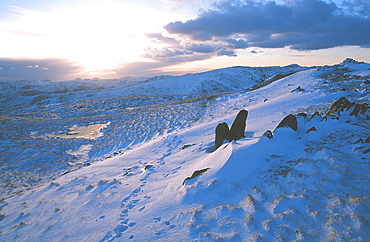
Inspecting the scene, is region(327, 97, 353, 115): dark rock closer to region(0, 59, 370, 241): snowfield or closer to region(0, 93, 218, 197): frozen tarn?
region(0, 59, 370, 241): snowfield

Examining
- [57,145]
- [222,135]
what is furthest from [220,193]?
[57,145]

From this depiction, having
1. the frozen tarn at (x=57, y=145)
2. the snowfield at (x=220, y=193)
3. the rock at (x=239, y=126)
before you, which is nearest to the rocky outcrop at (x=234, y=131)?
the rock at (x=239, y=126)

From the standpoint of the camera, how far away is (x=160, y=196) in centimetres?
491

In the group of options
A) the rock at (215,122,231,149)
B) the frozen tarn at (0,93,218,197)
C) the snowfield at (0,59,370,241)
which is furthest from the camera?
the frozen tarn at (0,93,218,197)

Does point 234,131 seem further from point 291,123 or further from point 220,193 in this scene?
point 220,193

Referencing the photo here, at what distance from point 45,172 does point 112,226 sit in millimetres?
7145

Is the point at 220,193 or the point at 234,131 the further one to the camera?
the point at 234,131

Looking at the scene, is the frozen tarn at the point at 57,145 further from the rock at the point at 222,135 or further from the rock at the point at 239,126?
the rock at the point at 239,126

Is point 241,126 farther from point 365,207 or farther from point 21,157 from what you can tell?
point 21,157

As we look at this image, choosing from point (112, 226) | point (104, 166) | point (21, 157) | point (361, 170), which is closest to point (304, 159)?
point (361, 170)

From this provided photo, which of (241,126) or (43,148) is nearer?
(241,126)

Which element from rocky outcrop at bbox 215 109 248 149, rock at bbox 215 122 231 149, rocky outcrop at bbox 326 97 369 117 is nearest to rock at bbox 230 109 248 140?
rocky outcrop at bbox 215 109 248 149

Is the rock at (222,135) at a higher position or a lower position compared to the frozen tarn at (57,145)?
higher

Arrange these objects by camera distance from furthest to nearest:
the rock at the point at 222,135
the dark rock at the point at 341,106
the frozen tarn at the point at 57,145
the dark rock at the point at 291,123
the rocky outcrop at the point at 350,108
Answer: the frozen tarn at the point at 57,145 → the rock at the point at 222,135 → the dark rock at the point at 341,106 → the rocky outcrop at the point at 350,108 → the dark rock at the point at 291,123
